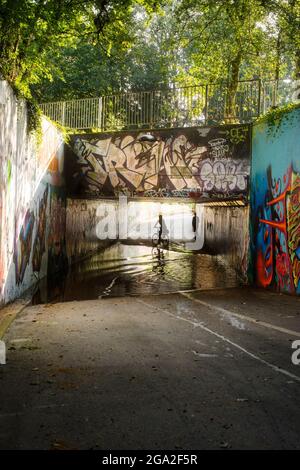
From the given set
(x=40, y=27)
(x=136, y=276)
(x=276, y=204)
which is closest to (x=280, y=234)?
(x=276, y=204)

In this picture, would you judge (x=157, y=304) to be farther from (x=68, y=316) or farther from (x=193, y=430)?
(x=193, y=430)

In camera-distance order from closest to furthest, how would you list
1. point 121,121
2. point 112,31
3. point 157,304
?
1. point 157,304
2. point 112,31
3. point 121,121

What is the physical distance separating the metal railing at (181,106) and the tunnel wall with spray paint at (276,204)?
169 centimetres

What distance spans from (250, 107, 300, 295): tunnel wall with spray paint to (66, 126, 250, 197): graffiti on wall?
0.73m

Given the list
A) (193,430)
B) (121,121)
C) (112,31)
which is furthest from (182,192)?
(193,430)

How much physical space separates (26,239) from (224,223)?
1260 centimetres

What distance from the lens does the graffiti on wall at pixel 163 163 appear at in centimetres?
1491

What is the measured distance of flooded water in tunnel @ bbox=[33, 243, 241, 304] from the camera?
45.9ft

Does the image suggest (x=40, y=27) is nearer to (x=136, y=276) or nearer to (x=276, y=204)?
(x=276, y=204)

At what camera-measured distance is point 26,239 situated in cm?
1239

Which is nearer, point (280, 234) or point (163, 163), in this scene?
point (280, 234)

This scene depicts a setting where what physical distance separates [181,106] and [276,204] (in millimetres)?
5481

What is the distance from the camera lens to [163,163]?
15.9 meters

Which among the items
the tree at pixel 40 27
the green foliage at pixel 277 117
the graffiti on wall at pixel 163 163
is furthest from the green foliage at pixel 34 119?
the green foliage at pixel 277 117
